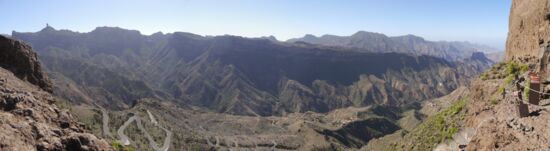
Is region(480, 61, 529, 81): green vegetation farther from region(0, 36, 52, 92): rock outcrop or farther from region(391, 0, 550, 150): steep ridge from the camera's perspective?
region(0, 36, 52, 92): rock outcrop

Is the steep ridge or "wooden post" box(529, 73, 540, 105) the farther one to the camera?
"wooden post" box(529, 73, 540, 105)

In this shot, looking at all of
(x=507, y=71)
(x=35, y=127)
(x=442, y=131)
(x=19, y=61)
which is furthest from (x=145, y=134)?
(x=35, y=127)

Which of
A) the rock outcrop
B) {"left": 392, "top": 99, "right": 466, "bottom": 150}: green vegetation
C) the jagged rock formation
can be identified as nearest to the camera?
the jagged rock formation

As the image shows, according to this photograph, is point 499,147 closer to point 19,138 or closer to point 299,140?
point 19,138

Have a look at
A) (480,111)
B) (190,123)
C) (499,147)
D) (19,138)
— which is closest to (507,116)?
(499,147)

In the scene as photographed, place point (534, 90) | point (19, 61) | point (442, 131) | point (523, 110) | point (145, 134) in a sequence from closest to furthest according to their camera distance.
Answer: point (523, 110) → point (534, 90) → point (19, 61) → point (442, 131) → point (145, 134)

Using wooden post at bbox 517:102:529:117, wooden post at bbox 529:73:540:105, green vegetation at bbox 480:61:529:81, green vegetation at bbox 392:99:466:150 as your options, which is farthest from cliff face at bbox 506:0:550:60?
wooden post at bbox 517:102:529:117

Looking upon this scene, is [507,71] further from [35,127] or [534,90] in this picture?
[35,127]
